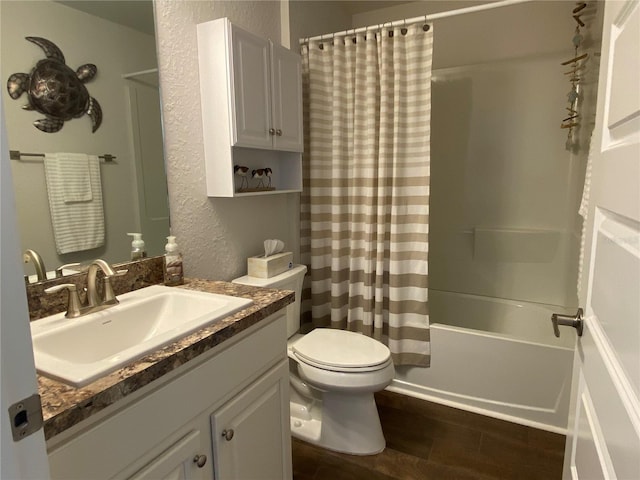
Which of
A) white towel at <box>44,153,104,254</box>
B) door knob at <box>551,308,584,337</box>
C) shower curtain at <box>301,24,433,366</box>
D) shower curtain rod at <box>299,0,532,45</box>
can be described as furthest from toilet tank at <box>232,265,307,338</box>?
shower curtain rod at <box>299,0,532,45</box>

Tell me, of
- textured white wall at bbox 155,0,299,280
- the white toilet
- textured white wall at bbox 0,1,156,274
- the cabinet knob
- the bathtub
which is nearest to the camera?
the cabinet knob

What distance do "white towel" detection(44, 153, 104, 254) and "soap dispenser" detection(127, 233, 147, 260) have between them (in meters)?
0.12

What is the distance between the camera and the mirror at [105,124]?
1.10 meters

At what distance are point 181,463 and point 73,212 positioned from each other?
0.83 metres

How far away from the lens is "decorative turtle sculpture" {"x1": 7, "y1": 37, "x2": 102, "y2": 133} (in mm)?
1107

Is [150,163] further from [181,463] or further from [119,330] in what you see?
[181,463]

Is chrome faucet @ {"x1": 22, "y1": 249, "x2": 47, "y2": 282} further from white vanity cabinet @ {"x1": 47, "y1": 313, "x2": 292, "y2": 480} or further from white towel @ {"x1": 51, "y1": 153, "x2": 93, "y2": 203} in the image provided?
white vanity cabinet @ {"x1": 47, "y1": 313, "x2": 292, "y2": 480}

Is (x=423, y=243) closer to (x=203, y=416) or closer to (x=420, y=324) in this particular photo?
(x=420, y=324)

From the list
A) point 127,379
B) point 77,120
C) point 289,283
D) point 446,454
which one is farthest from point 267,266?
point 446,454

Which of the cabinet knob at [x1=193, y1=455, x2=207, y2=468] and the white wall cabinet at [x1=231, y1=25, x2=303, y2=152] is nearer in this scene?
the cabinet knob at [x1=193, y1=455, x2=207, y2=468]

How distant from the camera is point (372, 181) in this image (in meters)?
2.10

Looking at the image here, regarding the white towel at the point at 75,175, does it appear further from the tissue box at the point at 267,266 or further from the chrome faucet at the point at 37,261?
the tissue box at the point at 267,266

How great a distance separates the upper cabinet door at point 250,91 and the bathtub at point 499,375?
1365 millimetres

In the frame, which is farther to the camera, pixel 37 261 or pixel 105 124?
pixel 105 124
